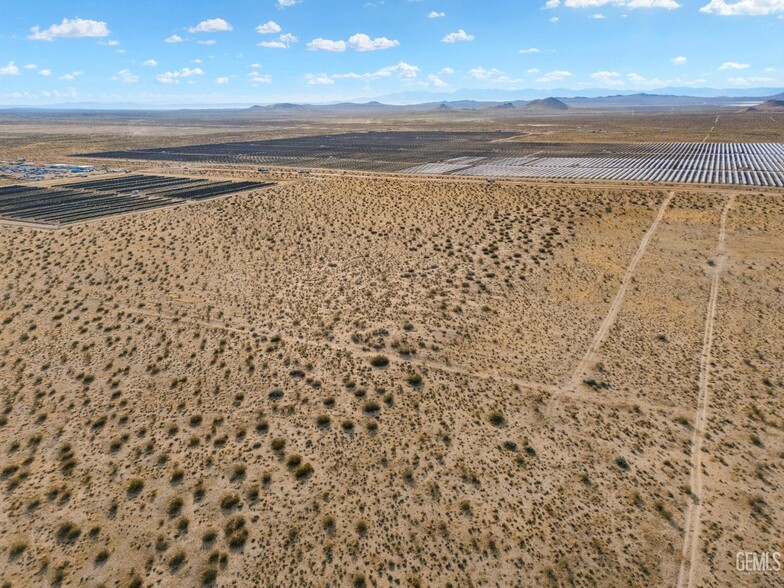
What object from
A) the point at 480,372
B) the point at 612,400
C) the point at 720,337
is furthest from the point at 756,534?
the point at 720,337

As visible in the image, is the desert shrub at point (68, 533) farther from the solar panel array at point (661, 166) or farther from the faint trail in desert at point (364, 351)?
the solar panel array at point (661, 166)

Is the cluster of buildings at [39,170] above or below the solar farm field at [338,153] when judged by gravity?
below

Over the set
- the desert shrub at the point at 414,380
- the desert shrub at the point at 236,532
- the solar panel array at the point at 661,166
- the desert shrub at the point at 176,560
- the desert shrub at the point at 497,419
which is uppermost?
the solar panel array at the point at 661,166

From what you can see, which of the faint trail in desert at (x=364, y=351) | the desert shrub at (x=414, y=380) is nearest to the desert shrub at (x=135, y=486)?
the faint trail in desert at (x=364, y=351)

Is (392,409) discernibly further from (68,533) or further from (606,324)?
(606,324)

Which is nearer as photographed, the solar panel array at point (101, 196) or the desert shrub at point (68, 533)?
the desert shrub at point (68, 533)

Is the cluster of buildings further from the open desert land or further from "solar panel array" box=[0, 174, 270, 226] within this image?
the open desert land

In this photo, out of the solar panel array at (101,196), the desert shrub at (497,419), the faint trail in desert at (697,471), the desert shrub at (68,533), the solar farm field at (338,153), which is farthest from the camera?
the solar farm field at (338,153)

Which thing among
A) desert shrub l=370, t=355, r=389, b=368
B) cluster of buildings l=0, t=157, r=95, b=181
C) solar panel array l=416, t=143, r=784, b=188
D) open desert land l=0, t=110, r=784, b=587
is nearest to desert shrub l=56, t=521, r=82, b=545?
open desert land l=0, t=110, r=784, b=587
